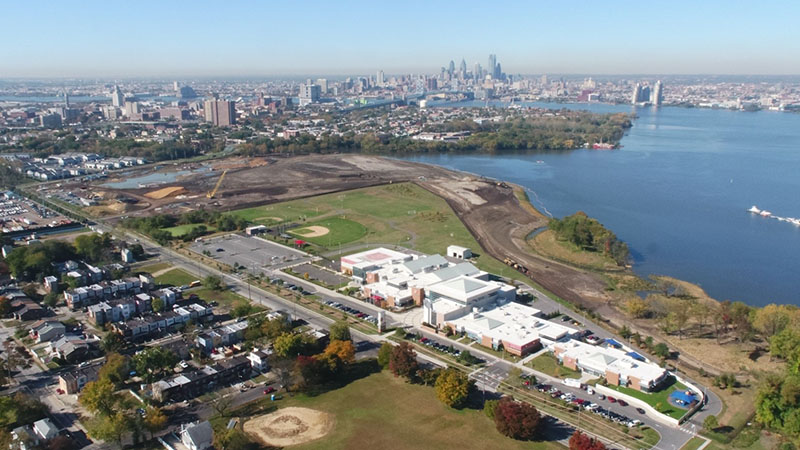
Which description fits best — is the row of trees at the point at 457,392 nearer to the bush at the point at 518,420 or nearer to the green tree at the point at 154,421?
the bush at the point at 518,420

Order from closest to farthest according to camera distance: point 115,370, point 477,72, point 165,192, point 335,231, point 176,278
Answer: point 115,370 < point 176,278 < point 335,231 < point 165,192 < point 477,72

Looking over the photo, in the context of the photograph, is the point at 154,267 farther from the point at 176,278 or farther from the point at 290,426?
the point at 290,426

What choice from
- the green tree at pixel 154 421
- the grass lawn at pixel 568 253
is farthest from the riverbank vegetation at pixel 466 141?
the green tree at pixel 154 421

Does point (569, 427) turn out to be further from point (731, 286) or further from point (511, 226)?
point (511, 226)

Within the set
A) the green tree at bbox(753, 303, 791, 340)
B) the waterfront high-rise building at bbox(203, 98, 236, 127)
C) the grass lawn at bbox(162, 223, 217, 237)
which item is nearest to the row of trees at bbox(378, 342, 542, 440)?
the green tree at bbox(753, 303, 791, 340)

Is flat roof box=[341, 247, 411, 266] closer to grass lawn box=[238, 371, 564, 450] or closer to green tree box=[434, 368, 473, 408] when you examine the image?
grass lawn box=[238, 371, 564, 450]

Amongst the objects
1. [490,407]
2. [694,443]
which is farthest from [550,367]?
[694,443]
